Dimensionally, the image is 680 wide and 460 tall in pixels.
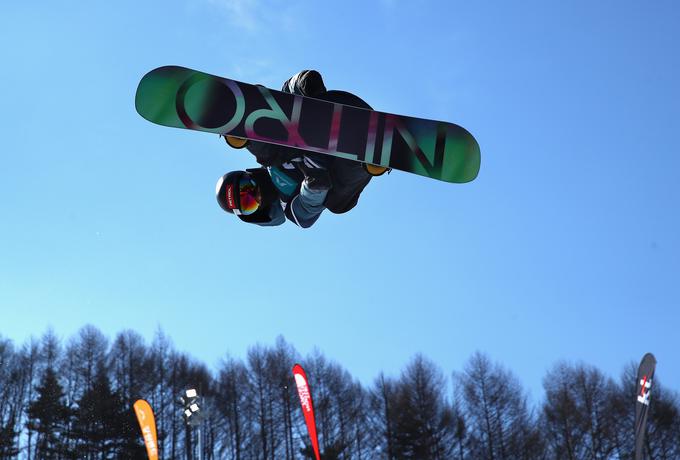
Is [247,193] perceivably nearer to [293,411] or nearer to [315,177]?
[315,177]

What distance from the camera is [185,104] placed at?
519 cm

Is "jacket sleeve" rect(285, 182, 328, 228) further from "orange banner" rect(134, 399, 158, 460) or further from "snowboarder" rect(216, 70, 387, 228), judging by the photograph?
"orange banner" rect(134, 399, 158, 460)

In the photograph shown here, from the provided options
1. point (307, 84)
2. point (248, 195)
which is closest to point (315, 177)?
point (307, 84)

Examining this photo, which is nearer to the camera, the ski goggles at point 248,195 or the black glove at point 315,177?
the black glove at point 315,177

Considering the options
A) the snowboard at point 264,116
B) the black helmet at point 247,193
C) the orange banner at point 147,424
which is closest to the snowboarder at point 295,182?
the black helmet at point 247,193

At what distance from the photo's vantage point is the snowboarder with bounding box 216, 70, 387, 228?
5.41 meters

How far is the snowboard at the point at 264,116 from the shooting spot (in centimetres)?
514

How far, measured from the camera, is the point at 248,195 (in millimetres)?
6023

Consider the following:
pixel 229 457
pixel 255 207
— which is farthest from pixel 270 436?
pixel 255 207

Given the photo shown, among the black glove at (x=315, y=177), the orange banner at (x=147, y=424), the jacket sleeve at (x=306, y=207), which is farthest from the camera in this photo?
the orange banner at (x=147, y=424)

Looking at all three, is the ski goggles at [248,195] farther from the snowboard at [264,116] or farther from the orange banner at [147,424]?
the orange banner at [147,424]

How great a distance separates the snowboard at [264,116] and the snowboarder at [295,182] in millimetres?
140

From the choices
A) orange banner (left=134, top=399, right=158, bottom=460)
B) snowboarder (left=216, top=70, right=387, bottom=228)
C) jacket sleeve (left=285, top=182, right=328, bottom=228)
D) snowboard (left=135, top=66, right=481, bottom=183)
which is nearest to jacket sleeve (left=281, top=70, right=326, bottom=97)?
snowboarder (left=216, top=70, right=387, bottom=228)

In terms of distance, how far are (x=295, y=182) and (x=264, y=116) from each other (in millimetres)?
739
